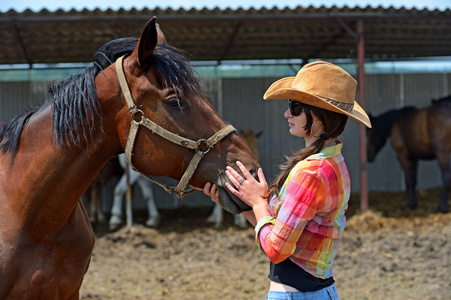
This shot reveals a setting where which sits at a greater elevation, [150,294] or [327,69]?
[327,69]

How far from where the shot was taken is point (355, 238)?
6168mm

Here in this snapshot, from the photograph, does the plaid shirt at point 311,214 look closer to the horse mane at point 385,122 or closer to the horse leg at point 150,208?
the horse leg at point 150,208

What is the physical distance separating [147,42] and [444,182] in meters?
7.70

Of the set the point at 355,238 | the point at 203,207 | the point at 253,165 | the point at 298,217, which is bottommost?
the point at 203,207

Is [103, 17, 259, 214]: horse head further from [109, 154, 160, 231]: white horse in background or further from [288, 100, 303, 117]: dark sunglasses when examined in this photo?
A: [109, 154, 160, 231]: white horse in background

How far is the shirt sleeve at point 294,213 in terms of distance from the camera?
152cm

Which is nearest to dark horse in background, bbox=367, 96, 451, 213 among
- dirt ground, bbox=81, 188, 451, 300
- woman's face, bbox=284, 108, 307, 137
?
dirt ground, bbox=81, 188, 451, 300

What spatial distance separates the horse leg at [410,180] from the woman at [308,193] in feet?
24.4

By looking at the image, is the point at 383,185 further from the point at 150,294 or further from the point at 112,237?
the point at 150,294

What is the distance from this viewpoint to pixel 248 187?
166 centimetres

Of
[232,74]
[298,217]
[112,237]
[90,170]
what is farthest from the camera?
[232,74]

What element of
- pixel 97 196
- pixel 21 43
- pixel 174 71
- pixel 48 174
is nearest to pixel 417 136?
pixel 97 196

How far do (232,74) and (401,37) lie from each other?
383 cm

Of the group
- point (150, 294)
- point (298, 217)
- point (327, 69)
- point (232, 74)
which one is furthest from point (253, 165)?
point (232, 74)
